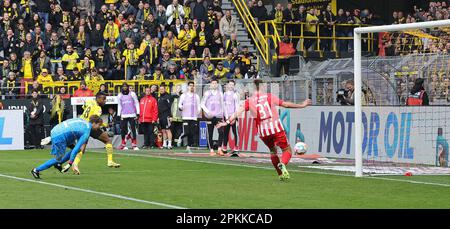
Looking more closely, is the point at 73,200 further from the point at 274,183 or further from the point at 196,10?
the point at 196,10

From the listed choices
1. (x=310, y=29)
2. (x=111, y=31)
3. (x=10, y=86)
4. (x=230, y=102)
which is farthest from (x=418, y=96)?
(x=111, y=31)

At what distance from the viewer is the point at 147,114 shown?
1289 inches

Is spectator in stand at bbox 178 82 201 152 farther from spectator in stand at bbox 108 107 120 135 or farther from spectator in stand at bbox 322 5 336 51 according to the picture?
spectator in stand at bbox 322 5 336 51

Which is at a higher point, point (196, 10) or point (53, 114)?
point (196, 10)

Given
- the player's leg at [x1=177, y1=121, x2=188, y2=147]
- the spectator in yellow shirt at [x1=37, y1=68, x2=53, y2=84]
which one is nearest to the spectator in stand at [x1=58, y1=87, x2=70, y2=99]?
the spectator in yellow shirt at [x1=37, y1=68, x2=53, y2=84]

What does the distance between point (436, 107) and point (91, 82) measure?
574 inches

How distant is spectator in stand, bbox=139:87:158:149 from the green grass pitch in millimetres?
7936

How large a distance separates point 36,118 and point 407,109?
12.9 meters

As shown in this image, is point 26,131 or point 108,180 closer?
point 108,180

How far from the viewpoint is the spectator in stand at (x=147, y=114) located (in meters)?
32.7

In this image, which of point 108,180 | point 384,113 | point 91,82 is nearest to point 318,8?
point 91,82

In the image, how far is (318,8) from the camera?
42406 mm

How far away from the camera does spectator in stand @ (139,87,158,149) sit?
1288 inches
